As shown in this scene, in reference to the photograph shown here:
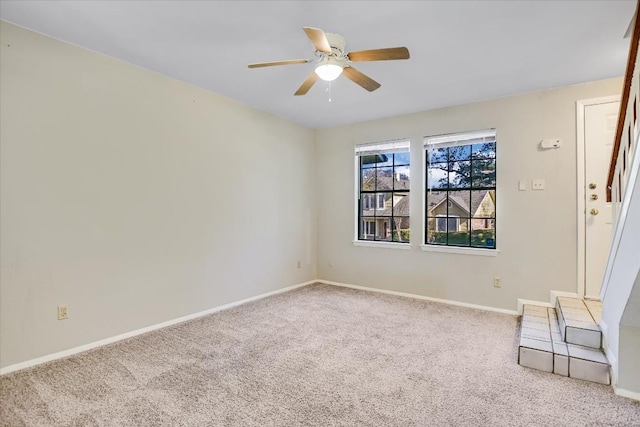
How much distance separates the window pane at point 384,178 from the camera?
477 cm

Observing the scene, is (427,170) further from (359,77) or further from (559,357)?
(559,357)

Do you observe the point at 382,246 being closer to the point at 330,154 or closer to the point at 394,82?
the point at 330,154

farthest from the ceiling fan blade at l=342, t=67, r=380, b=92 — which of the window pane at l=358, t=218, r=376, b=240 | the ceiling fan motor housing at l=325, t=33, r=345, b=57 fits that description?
the window pane at l=358, t=218, r=376, b=240

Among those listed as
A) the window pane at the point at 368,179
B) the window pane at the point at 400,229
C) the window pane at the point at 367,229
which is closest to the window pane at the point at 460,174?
the window pane at the point at 400,229

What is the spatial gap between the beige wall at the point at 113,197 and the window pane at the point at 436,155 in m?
2.23

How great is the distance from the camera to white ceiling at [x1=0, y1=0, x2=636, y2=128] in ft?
7.06

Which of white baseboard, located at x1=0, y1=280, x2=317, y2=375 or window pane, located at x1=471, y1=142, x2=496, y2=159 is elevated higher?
window pane, located at x1=471, y1=142, x2=496, y2=159

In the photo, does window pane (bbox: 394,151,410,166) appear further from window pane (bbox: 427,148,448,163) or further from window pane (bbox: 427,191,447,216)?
window pane (bbox: 427,191,447,216)

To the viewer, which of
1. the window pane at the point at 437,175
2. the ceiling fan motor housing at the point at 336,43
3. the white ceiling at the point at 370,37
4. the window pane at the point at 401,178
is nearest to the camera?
the white ceiling at the point at 370,37

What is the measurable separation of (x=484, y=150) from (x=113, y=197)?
4049 millimetres

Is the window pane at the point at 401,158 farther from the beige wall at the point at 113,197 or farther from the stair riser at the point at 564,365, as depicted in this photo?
the stair riser at the point at 564,365

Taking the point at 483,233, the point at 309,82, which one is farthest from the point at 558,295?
the point at 309,82

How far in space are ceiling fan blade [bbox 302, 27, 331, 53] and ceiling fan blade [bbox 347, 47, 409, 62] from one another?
0.21m

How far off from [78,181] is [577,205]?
471 centimetres
